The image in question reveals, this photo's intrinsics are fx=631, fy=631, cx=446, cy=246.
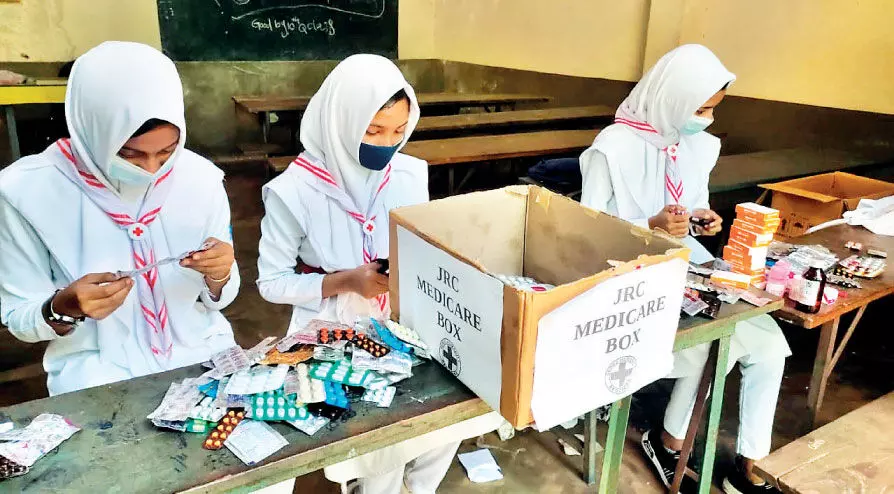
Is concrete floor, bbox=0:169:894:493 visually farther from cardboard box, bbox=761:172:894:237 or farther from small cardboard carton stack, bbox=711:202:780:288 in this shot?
small cardboard carton stack, bbox=711:202:780:288

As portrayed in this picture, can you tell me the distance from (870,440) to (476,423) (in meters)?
0.88

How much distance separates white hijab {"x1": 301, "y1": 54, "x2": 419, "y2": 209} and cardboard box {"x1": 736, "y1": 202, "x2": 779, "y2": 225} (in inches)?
36.1

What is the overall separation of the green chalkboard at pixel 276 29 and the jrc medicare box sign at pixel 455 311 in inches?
242

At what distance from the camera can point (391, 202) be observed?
1834mm

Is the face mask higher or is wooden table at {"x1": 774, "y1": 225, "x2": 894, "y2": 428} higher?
the face mask

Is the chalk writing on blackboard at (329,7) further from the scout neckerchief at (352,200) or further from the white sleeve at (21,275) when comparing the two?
the white sleeve at (21,275)

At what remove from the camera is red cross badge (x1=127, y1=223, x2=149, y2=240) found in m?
1.46

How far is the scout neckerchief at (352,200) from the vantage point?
67.6 inches

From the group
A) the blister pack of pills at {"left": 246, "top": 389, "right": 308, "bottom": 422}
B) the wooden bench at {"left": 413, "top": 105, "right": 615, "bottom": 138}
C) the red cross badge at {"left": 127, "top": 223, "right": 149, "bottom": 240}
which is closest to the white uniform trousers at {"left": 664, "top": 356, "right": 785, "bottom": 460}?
the blister pack of pills at {"left": 246, "top": 389, "right": 308, "bottom": 422}

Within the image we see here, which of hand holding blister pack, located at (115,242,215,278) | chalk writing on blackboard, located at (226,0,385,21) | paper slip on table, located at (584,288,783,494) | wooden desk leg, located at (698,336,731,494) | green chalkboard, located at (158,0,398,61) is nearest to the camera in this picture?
hand holding blister pack, located at (115,242,215,278)

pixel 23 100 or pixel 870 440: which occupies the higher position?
pixel 23 100

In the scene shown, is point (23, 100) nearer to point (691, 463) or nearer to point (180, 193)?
point (180, 193)

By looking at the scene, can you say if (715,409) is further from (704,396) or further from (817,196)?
(817,196)

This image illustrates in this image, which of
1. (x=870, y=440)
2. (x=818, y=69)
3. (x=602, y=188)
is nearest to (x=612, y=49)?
(x=818, y=69)
